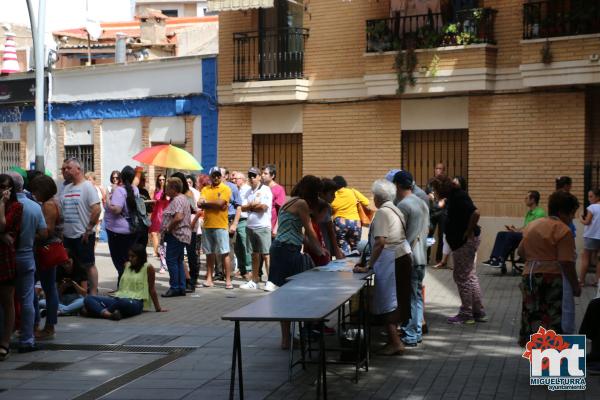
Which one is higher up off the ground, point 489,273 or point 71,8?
point 71,8

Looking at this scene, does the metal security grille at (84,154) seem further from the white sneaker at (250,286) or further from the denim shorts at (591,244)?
the denim shorts at (591,244)

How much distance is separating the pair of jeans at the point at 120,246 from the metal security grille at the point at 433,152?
8.18 metres

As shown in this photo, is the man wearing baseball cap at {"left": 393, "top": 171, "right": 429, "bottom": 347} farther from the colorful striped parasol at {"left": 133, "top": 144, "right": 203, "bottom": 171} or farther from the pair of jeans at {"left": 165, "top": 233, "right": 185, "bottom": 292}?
the colorful striped parasol at {"left": 133, "top": 144, "right": 203, "bottom": 171}

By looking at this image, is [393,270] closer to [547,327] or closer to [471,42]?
[547,327]

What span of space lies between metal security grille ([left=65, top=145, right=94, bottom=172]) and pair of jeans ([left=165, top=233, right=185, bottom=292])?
1259 centimetres

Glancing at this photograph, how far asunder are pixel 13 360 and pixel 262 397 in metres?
3.18

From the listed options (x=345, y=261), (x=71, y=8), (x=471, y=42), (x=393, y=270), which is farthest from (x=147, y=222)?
(x=71, y=8)

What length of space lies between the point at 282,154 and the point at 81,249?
405 inches

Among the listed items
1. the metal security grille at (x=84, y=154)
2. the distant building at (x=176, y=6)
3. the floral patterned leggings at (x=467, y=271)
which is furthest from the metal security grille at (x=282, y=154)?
the distant building at (x=176, y=6)

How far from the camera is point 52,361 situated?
396 inches

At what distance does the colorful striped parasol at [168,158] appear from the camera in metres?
16.6

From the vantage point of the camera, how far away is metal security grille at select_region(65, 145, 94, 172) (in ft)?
87.2

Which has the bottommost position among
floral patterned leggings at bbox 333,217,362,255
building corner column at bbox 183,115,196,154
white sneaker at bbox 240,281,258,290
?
white sneaker at bbox 240,281,258,290

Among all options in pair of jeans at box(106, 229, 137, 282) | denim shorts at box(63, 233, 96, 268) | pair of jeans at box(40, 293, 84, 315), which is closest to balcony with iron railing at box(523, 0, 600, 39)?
pair of jeans at box(106, 229, 137, 282)
